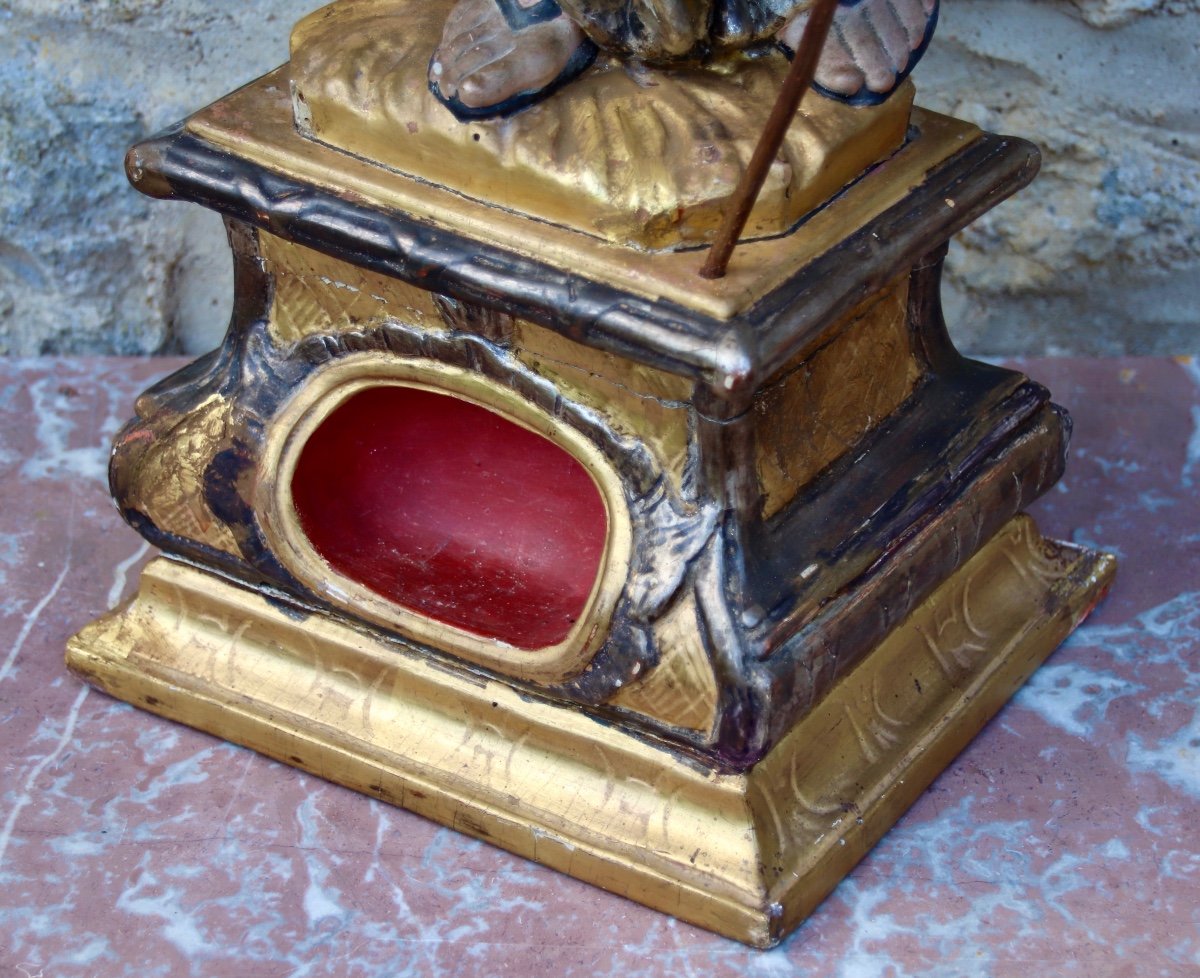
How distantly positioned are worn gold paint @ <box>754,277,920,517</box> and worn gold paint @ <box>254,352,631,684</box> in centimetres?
10

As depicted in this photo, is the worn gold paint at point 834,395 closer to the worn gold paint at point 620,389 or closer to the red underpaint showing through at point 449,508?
the worn gold paint at point 620,389

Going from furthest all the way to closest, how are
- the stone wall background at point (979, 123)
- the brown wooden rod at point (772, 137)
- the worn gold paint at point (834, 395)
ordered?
the stone wall background at point (979, 123) < the worn gold paint at point (834, 395) < the brown wooden rod at point (772, 137)

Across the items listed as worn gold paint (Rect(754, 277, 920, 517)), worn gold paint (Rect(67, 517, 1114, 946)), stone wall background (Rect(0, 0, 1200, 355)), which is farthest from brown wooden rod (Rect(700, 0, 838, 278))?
stone wall background (Rect(0, 0, 1200, 355))

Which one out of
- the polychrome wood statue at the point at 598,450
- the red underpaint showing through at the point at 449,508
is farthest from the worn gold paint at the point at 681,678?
the red underpaint showing through at the point at 449,508

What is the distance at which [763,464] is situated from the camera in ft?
3.97

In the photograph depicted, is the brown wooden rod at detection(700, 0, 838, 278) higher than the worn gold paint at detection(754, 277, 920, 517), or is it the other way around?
the brown wooden rod at detection(700, 0, 838, 278)

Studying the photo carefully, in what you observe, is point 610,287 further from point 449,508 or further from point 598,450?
point 449,508

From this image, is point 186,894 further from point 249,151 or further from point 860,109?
point 860,109

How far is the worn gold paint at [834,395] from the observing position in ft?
3.97

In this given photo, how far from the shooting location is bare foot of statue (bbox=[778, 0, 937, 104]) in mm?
1195

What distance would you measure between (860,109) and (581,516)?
1.17 ft

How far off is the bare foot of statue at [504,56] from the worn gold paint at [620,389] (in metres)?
0.14

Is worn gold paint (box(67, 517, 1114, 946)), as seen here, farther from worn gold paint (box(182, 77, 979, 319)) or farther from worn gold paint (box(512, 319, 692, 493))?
worn gold paint (box(182, 77, 979, 319))

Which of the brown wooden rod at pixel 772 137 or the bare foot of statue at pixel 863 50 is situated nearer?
the brown wooden rod at pixel 772 137
